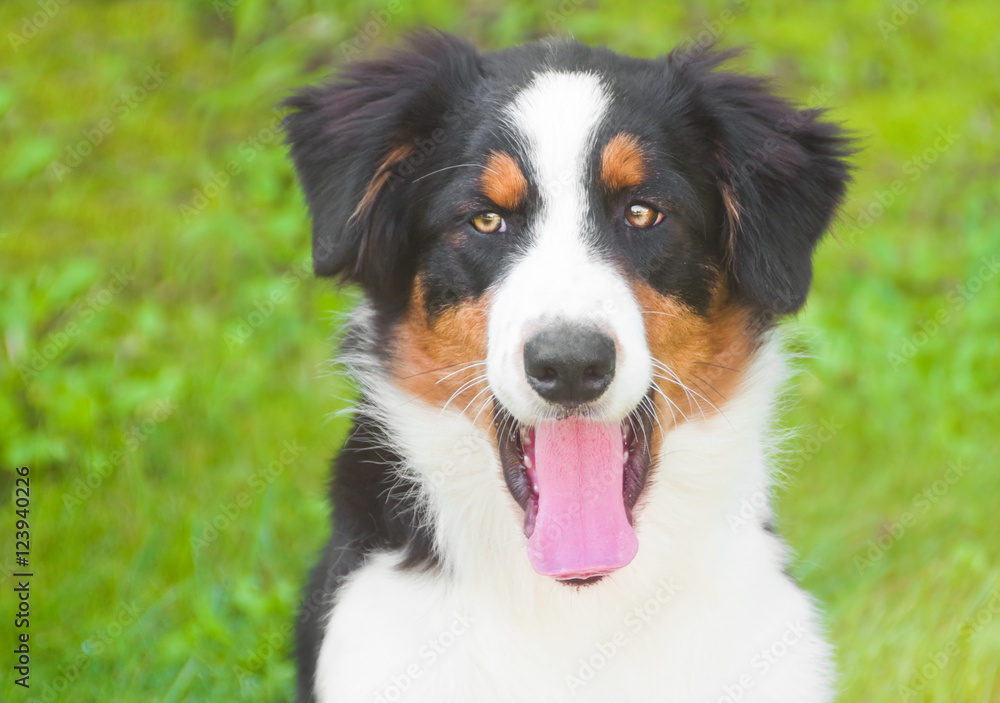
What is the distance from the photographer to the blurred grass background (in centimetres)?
451

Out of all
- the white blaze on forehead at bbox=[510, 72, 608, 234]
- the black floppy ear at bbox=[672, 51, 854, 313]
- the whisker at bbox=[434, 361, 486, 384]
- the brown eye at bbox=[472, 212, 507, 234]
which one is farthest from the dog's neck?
the white blaze on forehead at bbox=[510, 72, 608, 234]

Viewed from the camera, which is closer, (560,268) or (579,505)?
(560,268)

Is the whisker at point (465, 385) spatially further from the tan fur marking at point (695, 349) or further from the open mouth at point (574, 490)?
the tan fur marking at point (695, 349)

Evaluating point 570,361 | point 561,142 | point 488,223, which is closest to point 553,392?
point 570,361

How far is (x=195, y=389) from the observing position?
5.52 metres

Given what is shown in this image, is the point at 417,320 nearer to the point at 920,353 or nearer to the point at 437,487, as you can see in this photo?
the point at 437,487

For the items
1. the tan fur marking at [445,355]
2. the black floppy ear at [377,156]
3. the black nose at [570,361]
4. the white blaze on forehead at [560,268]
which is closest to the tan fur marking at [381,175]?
the black floppy ear at [377,156]

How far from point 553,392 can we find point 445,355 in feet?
1.73

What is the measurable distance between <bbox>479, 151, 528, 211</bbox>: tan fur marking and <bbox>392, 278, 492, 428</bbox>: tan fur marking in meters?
0.28

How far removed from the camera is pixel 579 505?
119 inches

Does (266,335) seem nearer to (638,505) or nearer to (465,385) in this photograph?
(465,385)

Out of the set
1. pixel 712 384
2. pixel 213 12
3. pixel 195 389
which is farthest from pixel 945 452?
pixel 213 12

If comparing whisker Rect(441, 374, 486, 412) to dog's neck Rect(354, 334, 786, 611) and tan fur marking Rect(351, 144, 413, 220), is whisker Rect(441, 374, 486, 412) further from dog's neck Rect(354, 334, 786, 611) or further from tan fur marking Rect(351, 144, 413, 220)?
tan fur marking Rect(351, 144, 413, 220)

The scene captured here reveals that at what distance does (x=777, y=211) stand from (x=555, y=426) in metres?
0.93
